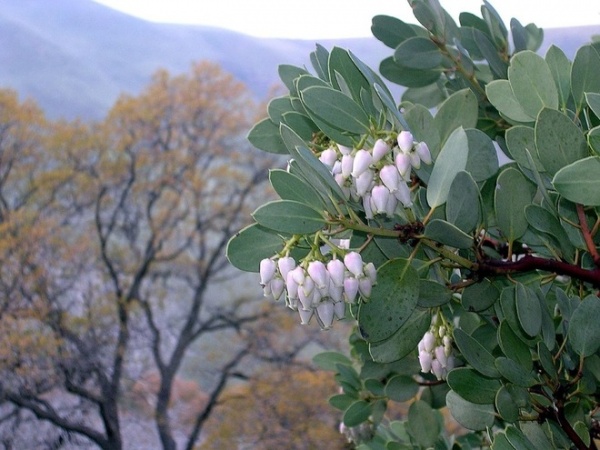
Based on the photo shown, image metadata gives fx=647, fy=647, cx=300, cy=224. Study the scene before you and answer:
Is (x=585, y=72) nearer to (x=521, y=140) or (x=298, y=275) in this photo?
(x=521, y=140)

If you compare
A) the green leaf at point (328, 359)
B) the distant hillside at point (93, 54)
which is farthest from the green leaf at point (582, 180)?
the distant hillside at point (93, 54)

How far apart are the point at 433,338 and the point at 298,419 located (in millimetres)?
3528

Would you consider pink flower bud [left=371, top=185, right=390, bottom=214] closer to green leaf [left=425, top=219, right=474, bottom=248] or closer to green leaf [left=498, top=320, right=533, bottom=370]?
green leaf [left=425, top=219, right=474, bottom=248]

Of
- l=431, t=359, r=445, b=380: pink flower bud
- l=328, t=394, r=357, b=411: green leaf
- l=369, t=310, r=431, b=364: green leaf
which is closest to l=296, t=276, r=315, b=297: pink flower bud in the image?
l=369, t=310, r=431, b=364: green leaf

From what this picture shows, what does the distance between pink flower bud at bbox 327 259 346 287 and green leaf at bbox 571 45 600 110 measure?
8.5 inches

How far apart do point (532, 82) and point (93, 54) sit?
412 cm

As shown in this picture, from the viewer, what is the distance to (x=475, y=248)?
408mm

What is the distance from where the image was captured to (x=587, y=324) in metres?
0.41

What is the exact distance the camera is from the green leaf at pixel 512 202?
1.39 feet

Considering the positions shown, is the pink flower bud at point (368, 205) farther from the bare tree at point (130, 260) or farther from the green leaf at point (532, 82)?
the bare tree at point (130, 260)

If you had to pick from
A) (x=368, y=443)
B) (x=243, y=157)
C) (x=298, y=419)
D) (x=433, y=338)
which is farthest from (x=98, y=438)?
→ (x=433, y=338)

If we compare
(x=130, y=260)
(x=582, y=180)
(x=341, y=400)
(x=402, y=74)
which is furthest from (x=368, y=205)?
(x=130, y=260)

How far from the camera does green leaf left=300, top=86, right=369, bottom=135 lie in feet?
1.18

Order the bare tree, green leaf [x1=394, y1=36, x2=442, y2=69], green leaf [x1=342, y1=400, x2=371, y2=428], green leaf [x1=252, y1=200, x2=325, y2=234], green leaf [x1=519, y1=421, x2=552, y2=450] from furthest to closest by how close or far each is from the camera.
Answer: the bare tree < green leaf [x1=342, y1=400, x2=371, y2=428] < green leaf [x1=394, y1=36, x2=442, y2=69] < green leaf [x1=519, y1=421, x2=552, y2=450] < green leaf [x1=252, y1=200, x2=325, y2=234]
